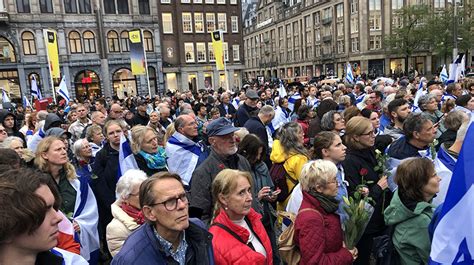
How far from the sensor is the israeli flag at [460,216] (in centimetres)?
203

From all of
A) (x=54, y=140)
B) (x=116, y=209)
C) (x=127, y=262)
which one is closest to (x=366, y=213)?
(x=127, y=262)

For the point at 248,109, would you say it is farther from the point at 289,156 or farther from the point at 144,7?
the point at 144,7

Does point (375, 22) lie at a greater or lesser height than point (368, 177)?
greater

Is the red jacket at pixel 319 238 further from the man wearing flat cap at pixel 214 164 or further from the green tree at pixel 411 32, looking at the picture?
the green tree at pixel 411 32

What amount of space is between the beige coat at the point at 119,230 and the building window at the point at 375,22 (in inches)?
2233

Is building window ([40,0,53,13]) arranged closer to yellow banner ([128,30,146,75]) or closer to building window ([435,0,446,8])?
yellow banner ([128,30,146,75])

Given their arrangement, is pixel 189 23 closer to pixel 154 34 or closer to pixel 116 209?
pixel 154 34

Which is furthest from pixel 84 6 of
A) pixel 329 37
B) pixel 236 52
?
pixel 329 37

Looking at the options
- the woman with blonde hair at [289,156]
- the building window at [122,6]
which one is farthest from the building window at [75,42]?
the woman with blonde hair at [289,156]

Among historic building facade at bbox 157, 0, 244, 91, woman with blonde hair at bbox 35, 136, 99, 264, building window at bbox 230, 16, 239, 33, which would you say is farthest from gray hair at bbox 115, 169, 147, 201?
building window at bbox 230, 16, 239, 33

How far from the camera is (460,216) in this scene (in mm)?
2076

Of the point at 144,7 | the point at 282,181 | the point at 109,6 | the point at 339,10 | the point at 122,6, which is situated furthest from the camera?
the point at 339,10

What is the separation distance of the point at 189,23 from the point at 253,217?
149 feet

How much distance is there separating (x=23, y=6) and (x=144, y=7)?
1200 centimetres
